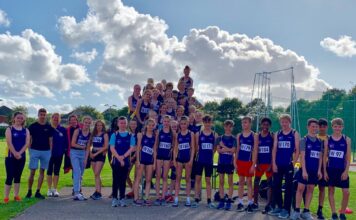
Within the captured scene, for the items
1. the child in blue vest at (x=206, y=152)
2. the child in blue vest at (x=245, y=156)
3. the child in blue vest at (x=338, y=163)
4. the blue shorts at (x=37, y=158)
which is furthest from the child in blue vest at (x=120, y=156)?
the child in blue vest at (x=338, y=163)

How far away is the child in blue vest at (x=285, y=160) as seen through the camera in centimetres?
852

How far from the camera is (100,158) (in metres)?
10.0

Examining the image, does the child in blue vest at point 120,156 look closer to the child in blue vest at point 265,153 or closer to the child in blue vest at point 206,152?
the child in blue vest at point 206,152

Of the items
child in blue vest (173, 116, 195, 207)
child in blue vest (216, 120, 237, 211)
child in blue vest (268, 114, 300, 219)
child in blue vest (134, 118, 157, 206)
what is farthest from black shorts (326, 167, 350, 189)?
child in blue vest (134, 118, 157, 206)

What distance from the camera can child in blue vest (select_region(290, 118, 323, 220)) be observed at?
326 inches

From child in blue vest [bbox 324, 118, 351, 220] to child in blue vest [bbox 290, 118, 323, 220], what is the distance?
17 centimetres

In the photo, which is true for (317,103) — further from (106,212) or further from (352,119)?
(106,212)

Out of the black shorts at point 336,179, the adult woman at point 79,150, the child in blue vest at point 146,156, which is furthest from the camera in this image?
the adult woman at point 79,150

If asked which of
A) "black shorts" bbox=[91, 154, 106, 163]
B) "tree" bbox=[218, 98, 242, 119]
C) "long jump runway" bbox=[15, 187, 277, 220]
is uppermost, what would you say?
"tree" bbox=[218, 98, 242, 119]

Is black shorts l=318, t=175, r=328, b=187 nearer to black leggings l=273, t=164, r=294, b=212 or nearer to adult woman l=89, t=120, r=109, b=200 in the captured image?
black leggings l=273, t=164, r=294, b=212

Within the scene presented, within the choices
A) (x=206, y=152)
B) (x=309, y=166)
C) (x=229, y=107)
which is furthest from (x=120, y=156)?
(x=229, y=107)

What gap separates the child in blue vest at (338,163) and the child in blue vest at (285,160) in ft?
2.03

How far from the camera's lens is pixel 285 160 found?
852 cm

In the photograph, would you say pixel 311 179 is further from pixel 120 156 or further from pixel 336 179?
pixel 120 156
